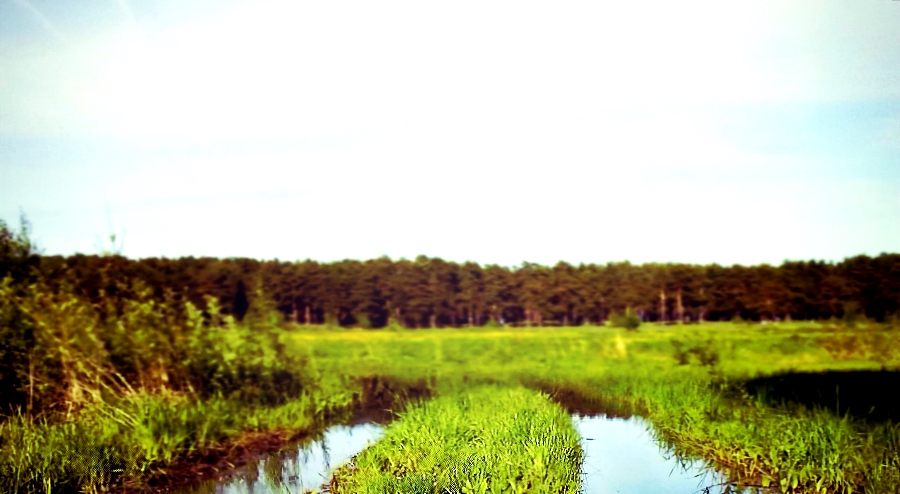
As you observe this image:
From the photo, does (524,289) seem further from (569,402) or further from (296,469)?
(296,469)

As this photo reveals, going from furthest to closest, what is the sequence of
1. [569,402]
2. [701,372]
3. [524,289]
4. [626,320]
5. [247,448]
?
[524,289] < [626,320] < [701,372] < [569,402] < [247,448]

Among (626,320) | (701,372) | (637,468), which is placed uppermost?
(626,320)

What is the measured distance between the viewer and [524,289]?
13656 millimetres

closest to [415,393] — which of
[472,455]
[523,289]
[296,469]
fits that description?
[523,289]

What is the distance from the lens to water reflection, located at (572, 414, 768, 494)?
19.8 ft

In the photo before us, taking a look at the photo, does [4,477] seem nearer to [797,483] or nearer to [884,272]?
[797,483]

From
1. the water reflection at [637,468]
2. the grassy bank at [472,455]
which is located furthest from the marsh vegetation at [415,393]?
the water reflection at [637,468]

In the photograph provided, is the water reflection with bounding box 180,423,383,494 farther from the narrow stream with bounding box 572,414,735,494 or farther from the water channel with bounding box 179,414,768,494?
the narrow stream with bounding box 572,414,735,494

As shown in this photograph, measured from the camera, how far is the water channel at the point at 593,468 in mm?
6051

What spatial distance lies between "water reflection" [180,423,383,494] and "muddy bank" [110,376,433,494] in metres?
0.12

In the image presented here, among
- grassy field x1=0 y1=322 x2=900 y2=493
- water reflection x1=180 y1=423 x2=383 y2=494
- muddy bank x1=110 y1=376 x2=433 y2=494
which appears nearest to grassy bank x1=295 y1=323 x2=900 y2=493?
grassy field x1=0 y1=322 x2=900 y2=493

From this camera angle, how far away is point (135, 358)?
8.14 metres

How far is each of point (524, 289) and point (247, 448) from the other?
7.02 meters

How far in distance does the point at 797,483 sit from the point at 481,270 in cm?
830
